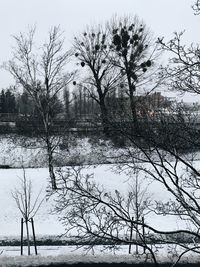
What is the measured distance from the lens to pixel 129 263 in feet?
49.8

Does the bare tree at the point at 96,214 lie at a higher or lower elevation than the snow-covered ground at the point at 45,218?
higher

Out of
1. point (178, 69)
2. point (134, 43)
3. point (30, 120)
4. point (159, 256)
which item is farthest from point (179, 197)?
point (30, 120)

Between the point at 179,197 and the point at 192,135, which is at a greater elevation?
the point at 192,135

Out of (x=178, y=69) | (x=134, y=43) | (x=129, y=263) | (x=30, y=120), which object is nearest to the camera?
(x=178, y=69)

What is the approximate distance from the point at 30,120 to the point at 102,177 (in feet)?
65.2

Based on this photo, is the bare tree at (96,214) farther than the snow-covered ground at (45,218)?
No

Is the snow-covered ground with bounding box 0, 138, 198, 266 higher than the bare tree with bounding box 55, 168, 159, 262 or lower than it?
lower

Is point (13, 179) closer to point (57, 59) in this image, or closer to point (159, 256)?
point (57, 59)

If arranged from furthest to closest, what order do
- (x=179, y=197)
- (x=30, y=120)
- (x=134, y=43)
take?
(x=30, y=120) → (x=134, y=43) → (x=179, y=197)

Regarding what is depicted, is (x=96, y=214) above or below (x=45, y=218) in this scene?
above

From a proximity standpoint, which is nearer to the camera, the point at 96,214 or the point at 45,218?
the point at 96,214

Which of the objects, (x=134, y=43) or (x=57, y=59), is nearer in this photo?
(x=57, y=59)

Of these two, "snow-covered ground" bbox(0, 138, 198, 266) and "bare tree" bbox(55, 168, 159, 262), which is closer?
"bare tree" bbox(55, 168, 159, 262)

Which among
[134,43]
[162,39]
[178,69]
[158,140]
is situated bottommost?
[158,140]
